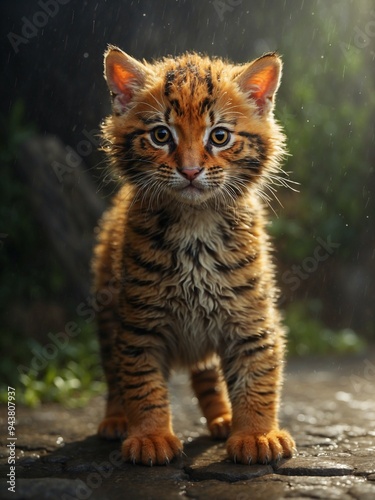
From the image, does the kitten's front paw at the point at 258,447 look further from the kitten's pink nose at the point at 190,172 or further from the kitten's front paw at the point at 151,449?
the kitten's pink nose at the point at 190,172

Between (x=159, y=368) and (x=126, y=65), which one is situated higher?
(x=126, y=65)

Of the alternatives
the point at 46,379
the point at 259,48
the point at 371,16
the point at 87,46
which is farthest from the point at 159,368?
the point at 371,16

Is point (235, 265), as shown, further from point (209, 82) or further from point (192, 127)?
point (209, 82)

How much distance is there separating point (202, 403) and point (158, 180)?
1.48 m

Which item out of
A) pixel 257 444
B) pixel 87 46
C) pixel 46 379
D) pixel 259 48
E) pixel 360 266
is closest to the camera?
pixel 257 444

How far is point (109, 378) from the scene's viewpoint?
13.5ft

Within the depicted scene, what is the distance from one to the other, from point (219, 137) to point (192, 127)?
154mm

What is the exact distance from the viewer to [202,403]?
161 inches

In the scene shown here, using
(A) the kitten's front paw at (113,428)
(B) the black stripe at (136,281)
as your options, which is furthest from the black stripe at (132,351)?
(A) the kitten's front paw at (113,428)

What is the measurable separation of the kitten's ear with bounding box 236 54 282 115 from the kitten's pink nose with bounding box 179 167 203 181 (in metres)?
0.69

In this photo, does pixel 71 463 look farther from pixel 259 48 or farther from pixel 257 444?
pixel 259 48

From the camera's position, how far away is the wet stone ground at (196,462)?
2.79 meters

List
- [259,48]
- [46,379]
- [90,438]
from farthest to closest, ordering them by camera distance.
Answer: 1. [259,48]
2. [46,379]
3. [90,438]

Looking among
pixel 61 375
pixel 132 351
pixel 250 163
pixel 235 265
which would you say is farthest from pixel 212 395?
pixel 61 375
